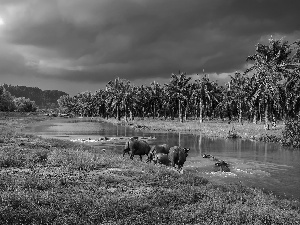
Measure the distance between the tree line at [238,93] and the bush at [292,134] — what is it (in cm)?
1398

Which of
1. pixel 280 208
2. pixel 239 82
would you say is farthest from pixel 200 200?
pixel 239 82

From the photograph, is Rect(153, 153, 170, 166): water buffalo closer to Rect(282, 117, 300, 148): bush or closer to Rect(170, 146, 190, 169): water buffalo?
Rect(170, 146, 190, 169): water buffalo

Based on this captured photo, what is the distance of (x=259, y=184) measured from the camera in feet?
65.8

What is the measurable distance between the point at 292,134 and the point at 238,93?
58.2 m

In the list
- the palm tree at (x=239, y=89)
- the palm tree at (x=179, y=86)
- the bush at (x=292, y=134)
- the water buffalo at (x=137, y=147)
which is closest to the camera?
the water buffalo at (x=137, y=147)

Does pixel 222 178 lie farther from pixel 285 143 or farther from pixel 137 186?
pixel 285 143

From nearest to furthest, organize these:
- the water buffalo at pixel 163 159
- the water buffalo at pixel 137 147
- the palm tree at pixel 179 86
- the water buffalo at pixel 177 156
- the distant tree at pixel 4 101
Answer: the water buffalo at pixel 177 156 < the water buffalo at pixel 163 159 < the water buffalo at pixel 137 147 < the palm tree at pixel 179 86 < the distant tree at pixel 4 101

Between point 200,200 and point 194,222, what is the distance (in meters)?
2.67

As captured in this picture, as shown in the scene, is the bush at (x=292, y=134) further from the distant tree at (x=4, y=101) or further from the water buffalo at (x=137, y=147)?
the distant tree at (x=4, y=101)

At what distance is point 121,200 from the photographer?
11.9m

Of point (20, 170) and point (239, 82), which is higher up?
point (239, 82)

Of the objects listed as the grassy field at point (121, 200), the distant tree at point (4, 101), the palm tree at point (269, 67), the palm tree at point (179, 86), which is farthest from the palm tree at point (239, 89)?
the distant tree at point (4, 101)

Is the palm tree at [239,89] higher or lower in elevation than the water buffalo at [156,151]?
higher

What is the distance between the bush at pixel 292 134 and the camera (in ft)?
130
